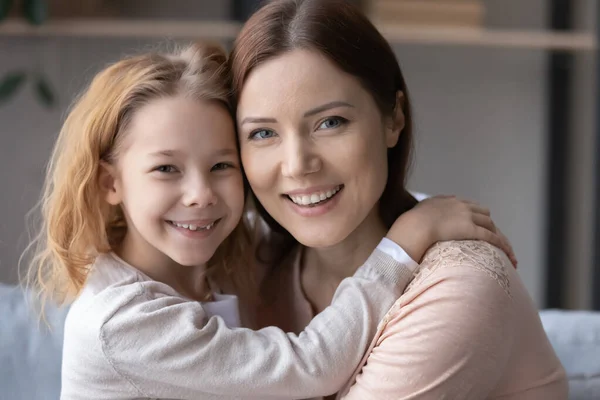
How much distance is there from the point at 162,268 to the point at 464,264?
545 mm

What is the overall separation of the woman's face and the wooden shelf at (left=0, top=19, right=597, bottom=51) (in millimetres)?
1661

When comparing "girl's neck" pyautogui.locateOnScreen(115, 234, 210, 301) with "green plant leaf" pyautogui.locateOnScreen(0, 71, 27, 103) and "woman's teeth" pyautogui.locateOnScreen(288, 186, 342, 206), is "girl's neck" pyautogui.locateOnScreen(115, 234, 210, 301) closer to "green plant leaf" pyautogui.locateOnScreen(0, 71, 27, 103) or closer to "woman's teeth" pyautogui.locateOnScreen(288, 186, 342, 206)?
"woman's teeth" pyautogui.locateOnScreen(288, 186, 342, 206)

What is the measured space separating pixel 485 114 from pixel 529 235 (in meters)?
0.60

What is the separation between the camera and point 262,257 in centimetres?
172

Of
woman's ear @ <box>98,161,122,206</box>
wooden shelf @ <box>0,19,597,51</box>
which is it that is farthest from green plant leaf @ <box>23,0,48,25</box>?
woman's ear @ <box>98,161,122,206</box>

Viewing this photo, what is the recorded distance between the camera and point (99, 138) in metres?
1.45

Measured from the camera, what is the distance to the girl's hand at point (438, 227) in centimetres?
139

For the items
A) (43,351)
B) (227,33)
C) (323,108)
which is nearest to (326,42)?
(323,108)

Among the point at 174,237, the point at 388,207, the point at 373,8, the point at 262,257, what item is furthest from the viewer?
the point at 373,8

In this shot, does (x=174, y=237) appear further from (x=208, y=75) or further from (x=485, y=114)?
Answer: (x=485, y=114)

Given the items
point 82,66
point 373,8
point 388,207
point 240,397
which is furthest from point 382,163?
point 82,66

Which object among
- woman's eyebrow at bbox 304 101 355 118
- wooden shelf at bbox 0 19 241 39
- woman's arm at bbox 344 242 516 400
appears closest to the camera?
woman's arm at bbox 344 242 516 400

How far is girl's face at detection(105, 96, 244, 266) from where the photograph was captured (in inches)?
54.3

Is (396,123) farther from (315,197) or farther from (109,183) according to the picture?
(109,183)
